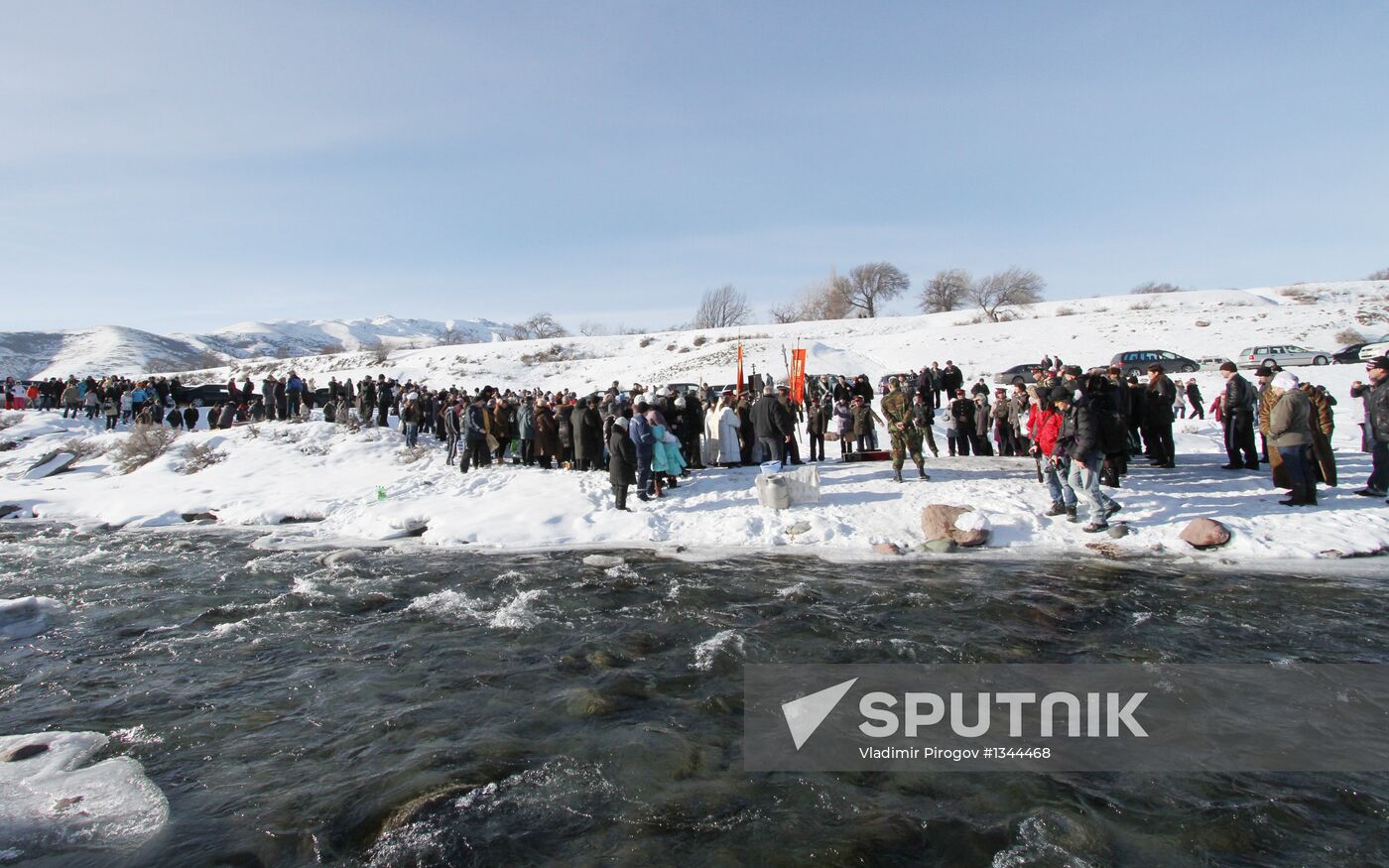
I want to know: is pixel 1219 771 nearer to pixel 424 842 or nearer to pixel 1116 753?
pixel 1116 753

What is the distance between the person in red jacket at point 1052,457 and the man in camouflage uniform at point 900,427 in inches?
76.6

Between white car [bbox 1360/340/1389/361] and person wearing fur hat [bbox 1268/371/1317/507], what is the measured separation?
26481mm

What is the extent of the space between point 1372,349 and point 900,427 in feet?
97.4

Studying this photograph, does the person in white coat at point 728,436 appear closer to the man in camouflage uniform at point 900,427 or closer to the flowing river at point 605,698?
the man in camouflage uniform at point 900,427

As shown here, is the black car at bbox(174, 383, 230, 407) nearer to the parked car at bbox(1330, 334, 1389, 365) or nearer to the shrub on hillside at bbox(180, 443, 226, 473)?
the shrub on hillside at bbox(180, 443, 226, 473)

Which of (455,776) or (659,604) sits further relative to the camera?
(659,604)

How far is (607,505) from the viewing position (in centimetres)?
1282

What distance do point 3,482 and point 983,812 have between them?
2530cm

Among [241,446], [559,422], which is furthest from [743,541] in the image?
[241,446]

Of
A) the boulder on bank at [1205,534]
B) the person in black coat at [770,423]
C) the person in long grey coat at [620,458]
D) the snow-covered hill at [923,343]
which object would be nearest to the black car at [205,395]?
the snow-covered hill at [923,343]

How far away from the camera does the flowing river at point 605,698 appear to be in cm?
407

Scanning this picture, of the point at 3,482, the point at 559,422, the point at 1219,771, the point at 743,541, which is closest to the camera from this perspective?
the point at 1219,771

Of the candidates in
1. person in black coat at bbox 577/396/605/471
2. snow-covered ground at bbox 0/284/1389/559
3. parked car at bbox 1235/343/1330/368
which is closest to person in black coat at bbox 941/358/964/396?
snow-covered ground at bbox 0/284/1389/559

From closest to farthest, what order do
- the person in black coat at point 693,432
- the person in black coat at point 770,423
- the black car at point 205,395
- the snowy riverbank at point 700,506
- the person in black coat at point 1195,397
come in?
1. the snowy riverbank at point 700,506
2. the person in black coat at point 770,423
3. the person in black coat at point 693,432
4. the person in black coat at point 1195,397
5. the black car at point 205,395
